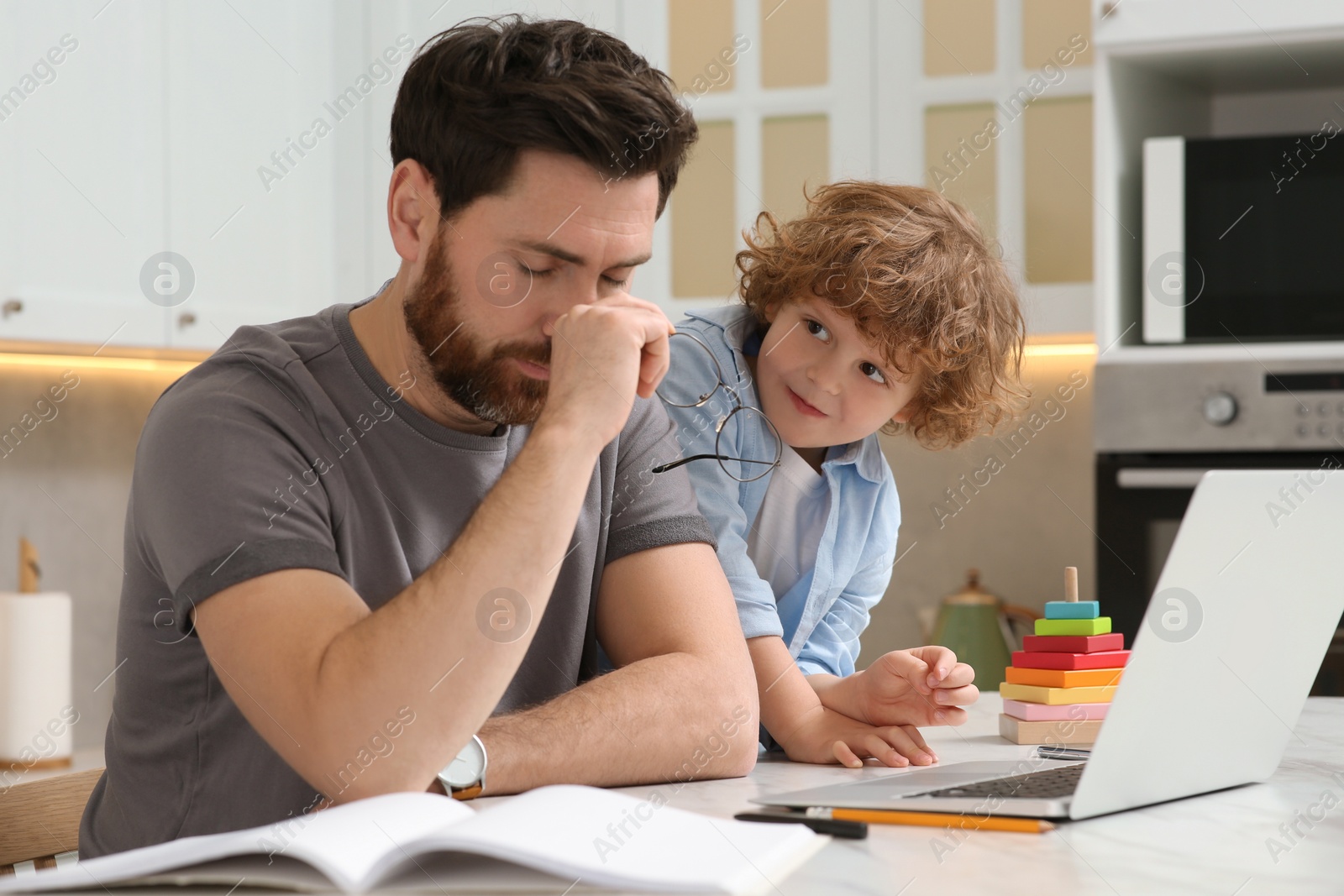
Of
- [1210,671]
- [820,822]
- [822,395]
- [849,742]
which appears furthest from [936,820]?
[822,395]

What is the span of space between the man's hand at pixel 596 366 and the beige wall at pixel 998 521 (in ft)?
5.74

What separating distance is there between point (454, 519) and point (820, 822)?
499 mm

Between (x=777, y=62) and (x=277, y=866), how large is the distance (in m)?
2.07

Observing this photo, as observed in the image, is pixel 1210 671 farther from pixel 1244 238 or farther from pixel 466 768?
pixel 1244 238

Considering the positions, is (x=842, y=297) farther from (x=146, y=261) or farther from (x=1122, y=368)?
(x=146, y=261)

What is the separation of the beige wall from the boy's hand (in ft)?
5.27

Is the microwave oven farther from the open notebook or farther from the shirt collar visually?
the open notebook

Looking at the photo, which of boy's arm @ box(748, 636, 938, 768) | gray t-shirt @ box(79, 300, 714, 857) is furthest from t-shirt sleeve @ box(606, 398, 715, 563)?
boy's arm @ box(748, 636, 938, 768)

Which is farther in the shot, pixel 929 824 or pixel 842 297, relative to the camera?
pixel 842 297

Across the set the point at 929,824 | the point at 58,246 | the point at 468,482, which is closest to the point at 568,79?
the point at 468,482

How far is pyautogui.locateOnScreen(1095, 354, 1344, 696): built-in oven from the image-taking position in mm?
2039

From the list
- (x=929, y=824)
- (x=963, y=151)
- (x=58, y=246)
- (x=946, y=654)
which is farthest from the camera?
(x=963, y=151)

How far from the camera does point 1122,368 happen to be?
2.14 m

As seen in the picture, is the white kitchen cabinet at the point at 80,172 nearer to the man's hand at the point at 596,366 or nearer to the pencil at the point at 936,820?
the man's hand at the point at 596,366
